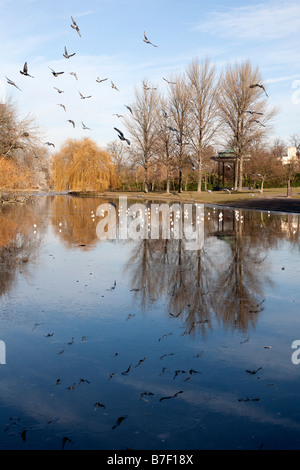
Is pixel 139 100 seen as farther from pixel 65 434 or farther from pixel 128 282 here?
pixel 65 434

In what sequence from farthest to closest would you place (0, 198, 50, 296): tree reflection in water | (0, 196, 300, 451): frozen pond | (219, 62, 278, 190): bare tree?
1. (219, 62, 278, 190): bare tree
2. (0, 198, 50, 296): tree reflection in water
3. (0, 196, 300, 451): frozen pond

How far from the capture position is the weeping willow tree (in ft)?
213

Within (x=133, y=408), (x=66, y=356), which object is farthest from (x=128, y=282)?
(x=133, y=408)

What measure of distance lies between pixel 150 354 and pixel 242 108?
51760mm

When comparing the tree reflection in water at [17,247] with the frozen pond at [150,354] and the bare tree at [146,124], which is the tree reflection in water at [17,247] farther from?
the bare tree at [146,124]

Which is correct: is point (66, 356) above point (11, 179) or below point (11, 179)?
below

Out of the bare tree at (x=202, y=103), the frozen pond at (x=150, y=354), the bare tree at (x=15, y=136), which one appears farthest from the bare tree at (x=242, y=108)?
the frozen pond at (x=150, y=354)

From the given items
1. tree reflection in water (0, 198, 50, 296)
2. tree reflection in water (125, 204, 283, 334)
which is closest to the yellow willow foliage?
tree reflection in water (0, 198, 50, 296)

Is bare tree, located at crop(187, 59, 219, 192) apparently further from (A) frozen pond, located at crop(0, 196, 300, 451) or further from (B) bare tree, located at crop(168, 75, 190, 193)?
(A) frozen pond, located at crop(0, 196, 300, 451)

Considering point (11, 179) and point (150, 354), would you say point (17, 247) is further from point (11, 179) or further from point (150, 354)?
point (11, 179)

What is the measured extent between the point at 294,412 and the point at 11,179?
84.9 feet

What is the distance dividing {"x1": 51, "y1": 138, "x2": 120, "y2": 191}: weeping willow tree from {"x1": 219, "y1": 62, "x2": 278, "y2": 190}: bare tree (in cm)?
1767

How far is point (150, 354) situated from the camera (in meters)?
6.29
